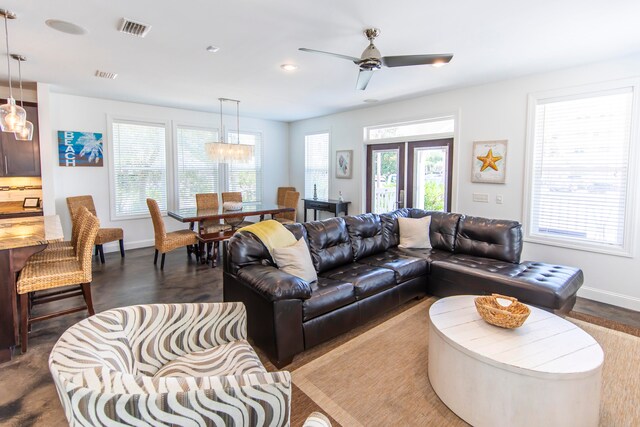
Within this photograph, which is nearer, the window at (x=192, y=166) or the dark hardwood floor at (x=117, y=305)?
the dark hardwood floor at (x=117, y=305)

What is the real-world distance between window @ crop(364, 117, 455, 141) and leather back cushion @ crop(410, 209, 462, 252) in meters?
1.53

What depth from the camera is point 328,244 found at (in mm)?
3488

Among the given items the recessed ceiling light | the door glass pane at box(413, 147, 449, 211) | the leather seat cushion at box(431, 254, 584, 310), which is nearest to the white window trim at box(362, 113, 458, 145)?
the door glass pane at box(413, 147, 449, 211)

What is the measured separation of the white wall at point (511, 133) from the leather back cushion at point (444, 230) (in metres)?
0.87

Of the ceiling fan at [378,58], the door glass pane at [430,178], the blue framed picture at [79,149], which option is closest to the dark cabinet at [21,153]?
the blue framed picture at [79,149]

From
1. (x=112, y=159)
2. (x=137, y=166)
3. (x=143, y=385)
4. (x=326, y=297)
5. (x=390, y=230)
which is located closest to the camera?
(x=143, y=385)

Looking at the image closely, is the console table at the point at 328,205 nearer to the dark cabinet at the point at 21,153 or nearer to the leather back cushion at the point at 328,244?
the leather back cushion at the point at 328,244

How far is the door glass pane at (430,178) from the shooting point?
17.2 ft

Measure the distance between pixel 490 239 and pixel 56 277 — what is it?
14.4 ft

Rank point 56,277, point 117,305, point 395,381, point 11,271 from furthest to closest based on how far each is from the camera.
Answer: point 117,305, point 56,277, point 11,271, point 395,381

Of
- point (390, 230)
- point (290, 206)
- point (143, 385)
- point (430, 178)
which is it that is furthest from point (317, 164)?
point (143, 385)

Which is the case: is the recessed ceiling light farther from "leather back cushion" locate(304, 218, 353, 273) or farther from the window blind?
the window blind

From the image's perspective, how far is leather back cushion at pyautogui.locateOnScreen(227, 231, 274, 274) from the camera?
9.26ft

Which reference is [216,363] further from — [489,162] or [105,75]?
[489,162]
